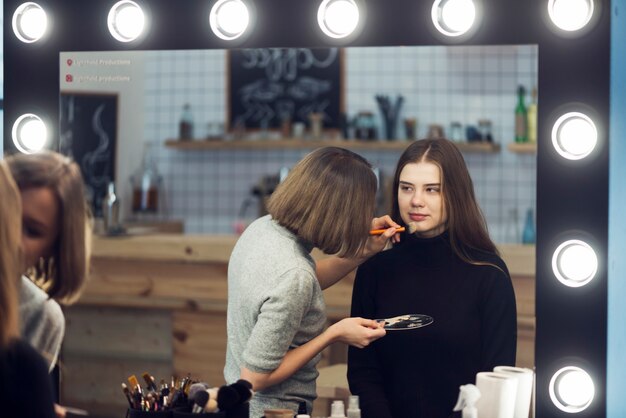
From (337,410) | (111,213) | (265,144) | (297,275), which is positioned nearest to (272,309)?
(297,275)

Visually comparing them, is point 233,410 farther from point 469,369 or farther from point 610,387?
point 610,387

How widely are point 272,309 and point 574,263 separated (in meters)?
0.56

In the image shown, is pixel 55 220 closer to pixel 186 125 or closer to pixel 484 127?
pixel 484 127

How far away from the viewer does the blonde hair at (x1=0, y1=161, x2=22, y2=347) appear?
1.20 meters

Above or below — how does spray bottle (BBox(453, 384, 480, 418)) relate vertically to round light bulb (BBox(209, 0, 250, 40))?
below

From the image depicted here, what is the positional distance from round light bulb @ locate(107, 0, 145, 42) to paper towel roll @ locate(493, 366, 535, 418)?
3.21 feet

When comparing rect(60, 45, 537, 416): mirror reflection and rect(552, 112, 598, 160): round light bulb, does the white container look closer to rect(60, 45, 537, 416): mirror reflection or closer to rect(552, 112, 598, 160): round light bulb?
rect(552, 112, 598, 160): round light bulb

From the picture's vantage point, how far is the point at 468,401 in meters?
1.61

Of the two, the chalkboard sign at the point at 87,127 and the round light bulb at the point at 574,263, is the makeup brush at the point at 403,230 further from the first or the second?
the chalkboard sign at the point at 87,127

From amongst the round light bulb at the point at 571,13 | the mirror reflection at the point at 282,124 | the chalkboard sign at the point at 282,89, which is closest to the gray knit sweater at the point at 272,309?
the round light bulb at the point at 571,13

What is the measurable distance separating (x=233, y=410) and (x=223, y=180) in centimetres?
363

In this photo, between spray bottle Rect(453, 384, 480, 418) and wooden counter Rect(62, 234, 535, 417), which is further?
wooden counter Rect(62, 234, 535, 417)

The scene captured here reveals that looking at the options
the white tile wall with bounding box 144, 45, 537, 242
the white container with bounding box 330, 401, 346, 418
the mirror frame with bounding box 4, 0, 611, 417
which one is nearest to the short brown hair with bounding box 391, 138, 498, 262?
the mirror frame with bounding box 4, 0, 611, 417

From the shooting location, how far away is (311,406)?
1.77m
